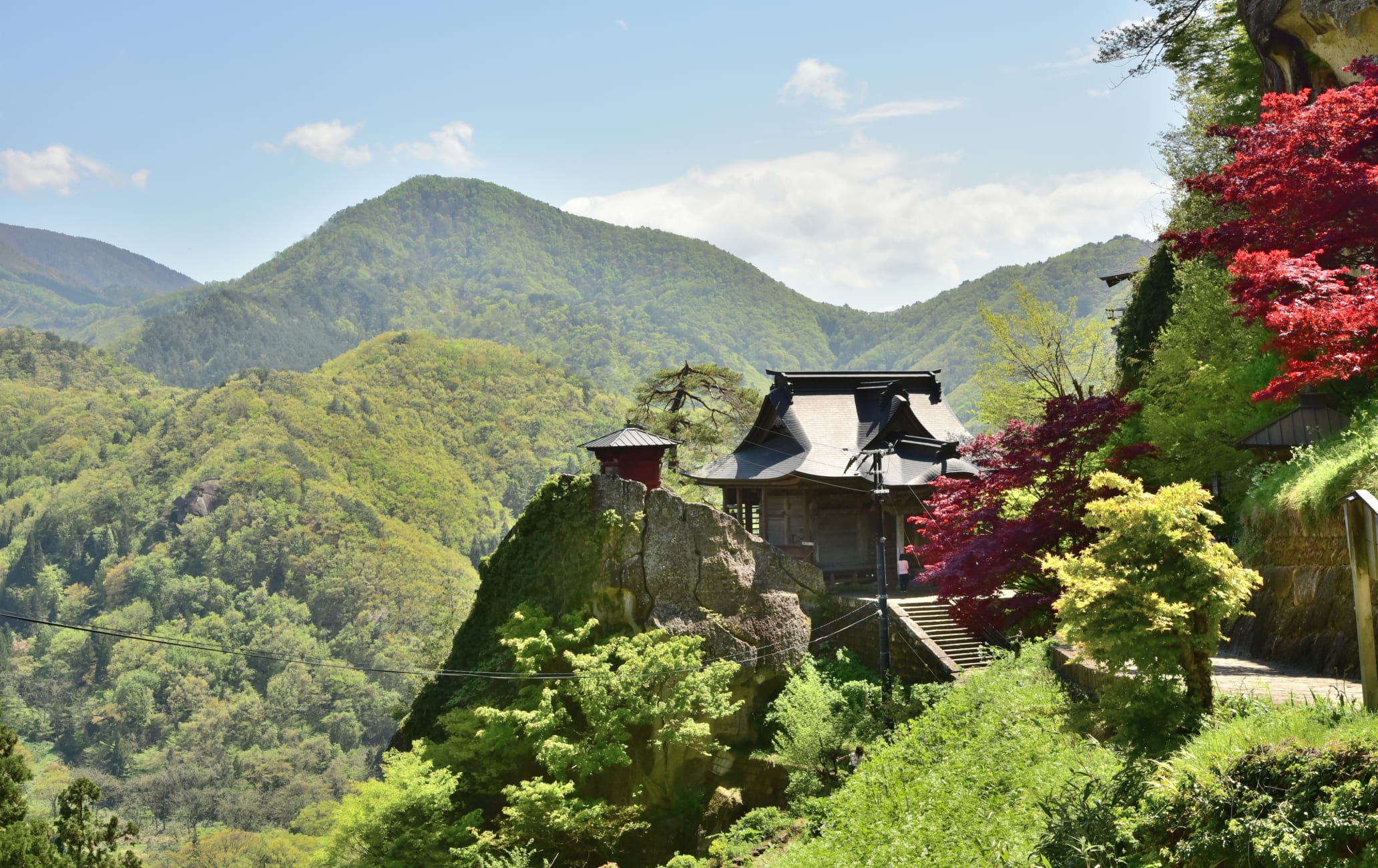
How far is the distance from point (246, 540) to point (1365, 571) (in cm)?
10115

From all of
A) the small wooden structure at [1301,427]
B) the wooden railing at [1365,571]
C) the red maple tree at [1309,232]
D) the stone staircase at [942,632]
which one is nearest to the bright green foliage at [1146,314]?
the stone staircase at [942,632]

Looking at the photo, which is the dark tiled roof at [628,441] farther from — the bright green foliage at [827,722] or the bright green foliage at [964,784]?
the bright green foliage at [964,784]

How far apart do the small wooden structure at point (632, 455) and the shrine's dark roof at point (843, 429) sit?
8.19 feet

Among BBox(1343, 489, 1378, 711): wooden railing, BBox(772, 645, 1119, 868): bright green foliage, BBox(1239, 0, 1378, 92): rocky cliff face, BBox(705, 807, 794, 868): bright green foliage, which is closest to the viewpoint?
BBox(1343, 489, 1378, 711): wooden railing

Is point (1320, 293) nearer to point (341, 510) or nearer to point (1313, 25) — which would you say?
point (1313, 25)

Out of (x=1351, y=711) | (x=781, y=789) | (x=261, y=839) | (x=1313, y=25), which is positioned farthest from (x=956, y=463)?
(x=261, y=839)

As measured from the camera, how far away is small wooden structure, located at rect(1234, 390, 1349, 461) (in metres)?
14.2

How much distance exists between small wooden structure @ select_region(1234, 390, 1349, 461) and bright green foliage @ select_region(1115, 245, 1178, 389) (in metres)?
8.70

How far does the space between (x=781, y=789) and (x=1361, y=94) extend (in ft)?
50.8

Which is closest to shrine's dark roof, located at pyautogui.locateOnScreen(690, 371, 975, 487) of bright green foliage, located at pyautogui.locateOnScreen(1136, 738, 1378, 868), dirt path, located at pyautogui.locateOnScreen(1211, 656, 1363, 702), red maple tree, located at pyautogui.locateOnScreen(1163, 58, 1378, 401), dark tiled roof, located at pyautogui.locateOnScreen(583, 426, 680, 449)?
dark tiled roof, located at pyautogui.locateOnScreen(583, 426, 680, 449)

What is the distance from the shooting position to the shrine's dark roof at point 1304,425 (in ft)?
46.4

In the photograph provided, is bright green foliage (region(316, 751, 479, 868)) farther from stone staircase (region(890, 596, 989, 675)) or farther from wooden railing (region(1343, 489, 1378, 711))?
wooden railing (region(1343, 489, 1378, 711))

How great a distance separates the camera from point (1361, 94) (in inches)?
589

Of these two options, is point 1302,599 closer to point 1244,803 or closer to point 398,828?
point 1244,803
